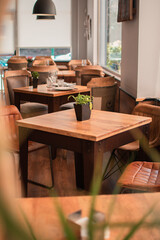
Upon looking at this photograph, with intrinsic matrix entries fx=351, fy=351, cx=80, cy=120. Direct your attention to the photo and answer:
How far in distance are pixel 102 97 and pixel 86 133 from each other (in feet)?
6.69

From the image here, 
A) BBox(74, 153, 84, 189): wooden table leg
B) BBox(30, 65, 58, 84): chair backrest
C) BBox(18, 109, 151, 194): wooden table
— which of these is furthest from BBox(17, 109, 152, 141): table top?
BBox(30, 65, 58, 84): chair backrest

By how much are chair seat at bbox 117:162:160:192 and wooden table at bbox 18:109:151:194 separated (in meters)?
0.18

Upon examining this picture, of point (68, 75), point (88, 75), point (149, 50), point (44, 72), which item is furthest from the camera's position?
point (68, 75)

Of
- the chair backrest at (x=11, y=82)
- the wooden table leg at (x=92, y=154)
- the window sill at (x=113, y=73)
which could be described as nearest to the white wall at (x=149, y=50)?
the wooden table leg at (x=92, y=154)

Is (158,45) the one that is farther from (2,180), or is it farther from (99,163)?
(2,180)

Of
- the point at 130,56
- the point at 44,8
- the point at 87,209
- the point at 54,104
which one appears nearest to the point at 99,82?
the point at 130,56

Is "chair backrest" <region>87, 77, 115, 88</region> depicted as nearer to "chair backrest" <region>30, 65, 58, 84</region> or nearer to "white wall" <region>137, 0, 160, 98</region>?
"white wall" <region>137, 0, 160, 98</region>

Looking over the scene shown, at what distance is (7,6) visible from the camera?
15cm

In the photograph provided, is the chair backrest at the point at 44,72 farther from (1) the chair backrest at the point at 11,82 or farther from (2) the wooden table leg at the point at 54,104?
(2) the wooden table leg at the point at 54,104

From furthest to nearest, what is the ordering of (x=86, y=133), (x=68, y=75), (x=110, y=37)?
(x=110, y=37) < (x=68, y=75) < (x=86, y=133)

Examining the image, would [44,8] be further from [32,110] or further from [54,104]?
→ [54,104]

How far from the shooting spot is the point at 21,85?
5.13m

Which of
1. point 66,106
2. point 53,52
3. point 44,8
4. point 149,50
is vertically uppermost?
point 44,8

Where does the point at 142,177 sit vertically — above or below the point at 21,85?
below
